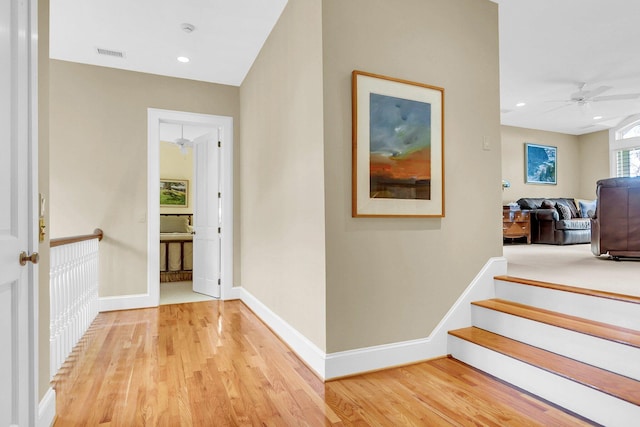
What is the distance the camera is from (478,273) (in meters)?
2.83

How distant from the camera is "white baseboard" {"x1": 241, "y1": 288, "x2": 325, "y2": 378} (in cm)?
234

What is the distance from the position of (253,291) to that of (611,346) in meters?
3.23

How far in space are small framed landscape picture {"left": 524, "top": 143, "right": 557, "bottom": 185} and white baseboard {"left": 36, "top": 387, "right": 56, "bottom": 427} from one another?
9001 millimetres

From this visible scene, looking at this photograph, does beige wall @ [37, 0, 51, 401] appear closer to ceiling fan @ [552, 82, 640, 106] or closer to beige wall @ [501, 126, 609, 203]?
ceiling fan @ [552, 82, 640, 106]

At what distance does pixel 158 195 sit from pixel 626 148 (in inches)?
391

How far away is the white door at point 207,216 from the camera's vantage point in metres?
4.73

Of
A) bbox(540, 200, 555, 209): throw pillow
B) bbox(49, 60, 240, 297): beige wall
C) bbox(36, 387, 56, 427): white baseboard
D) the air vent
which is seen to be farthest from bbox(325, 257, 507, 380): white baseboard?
bbox(540, 200, 555, 209): throw pillow

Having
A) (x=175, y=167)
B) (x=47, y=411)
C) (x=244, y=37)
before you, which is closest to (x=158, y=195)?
(x=244, y=37)

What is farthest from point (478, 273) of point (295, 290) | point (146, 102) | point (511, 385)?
point (146, 102)

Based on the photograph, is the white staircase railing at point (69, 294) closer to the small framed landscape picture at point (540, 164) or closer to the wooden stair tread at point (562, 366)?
the wooden stair tread at point (562, 366)

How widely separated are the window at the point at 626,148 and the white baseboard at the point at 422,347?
7.62 metres

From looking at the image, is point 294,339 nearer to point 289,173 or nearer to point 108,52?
point 289,173

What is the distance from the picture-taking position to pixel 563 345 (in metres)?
2.12

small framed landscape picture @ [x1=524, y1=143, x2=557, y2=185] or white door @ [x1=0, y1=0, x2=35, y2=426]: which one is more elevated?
small framed landscape picture @ [x1=524, y1=143, x2=557, y2=185]
